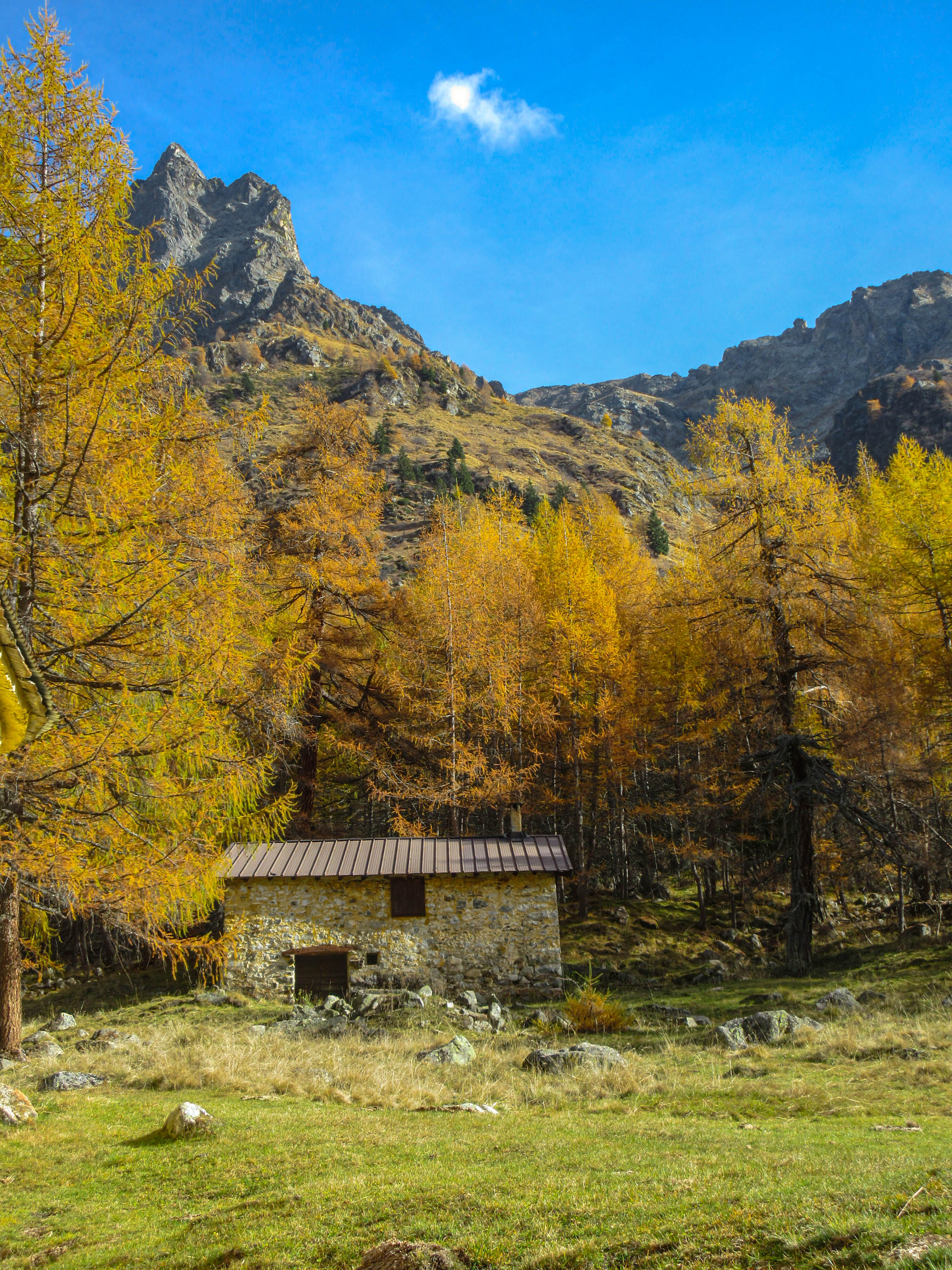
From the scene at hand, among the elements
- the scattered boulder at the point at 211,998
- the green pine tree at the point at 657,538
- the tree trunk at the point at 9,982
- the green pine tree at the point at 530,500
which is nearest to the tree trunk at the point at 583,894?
the scattered boulder at the point at 211,998

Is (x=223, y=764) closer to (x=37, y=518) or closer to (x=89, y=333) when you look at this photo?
(x=37, y=518)

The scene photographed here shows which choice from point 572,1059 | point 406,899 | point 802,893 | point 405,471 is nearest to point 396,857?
point 406,899

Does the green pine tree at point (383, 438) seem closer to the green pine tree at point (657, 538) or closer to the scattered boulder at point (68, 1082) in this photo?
the green pine tree at point (657, 538)

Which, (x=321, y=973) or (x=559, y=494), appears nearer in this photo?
(x=321, y=973)

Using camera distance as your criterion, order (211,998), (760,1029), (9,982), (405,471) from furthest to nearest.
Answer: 1. (405,471)
2. (211,998)
3. (760,1029)
4. (9,982)

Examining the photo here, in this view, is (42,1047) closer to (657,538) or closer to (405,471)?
(657,538)

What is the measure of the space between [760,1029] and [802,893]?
17.4 feet

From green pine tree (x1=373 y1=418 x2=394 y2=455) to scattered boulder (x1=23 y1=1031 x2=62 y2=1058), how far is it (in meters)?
55.2

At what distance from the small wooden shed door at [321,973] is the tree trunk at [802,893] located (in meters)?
8.92

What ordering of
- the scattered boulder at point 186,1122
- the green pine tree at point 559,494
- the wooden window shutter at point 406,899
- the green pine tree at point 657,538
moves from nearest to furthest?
the scattered boulder at point 186,1122 → the wooden window shutter at point 406,899 → the green pine tree at point 559,494 → the green pine tree at point 657,538

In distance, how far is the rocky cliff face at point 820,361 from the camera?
14450 centimetres

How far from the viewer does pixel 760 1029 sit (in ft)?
31.9

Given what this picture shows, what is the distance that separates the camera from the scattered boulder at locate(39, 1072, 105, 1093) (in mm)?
7730

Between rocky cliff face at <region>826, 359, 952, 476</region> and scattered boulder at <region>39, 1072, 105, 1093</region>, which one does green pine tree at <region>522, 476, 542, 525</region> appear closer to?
rocky cliff face at <region>826, 359, 952, 476</region>
